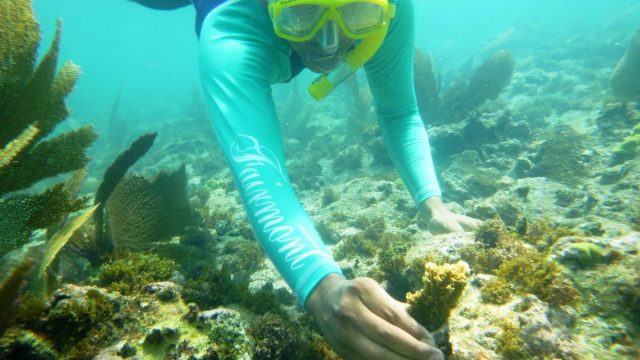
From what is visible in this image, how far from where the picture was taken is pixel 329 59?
265cm

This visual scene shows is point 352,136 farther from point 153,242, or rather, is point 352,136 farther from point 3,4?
point 3,4

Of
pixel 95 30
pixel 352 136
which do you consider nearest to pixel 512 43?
pixel 352 136

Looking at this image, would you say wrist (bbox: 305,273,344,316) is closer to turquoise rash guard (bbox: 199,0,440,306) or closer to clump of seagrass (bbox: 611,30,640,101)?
turquoise rash guard (bbox: 199,0,440,306)

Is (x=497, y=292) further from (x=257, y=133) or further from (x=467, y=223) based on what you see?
(x=257, y=133)

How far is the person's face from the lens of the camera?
244 centimetres

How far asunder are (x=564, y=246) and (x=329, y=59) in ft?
7.00

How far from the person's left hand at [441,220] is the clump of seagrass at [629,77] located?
30.3 feet

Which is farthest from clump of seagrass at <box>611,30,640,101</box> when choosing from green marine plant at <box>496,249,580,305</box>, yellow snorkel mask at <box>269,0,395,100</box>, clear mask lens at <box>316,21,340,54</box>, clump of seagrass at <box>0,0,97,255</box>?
clump of seagrass at <box>0,0,97,255</box>

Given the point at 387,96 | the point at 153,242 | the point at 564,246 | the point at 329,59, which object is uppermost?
the point at 329,59

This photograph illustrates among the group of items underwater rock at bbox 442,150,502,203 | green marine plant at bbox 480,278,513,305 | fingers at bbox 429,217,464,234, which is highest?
fingers at bbox 429,217,464,234

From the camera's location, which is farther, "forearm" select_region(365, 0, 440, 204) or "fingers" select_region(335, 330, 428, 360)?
"forearm" select_region(365, 0, 440, 204)

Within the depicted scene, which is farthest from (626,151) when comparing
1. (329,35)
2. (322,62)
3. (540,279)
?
(329,35)

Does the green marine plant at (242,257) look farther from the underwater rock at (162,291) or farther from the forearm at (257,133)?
the forearm at (257,133)

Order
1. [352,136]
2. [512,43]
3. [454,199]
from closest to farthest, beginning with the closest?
[454,199] < [352,136] < [512,43]
